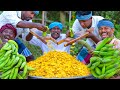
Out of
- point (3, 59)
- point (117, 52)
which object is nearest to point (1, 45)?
point (3, 59)

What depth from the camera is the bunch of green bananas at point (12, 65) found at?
3.05m

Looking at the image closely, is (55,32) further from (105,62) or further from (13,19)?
(105,62)

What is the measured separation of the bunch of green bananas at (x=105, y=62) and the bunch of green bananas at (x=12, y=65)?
66 centimetres

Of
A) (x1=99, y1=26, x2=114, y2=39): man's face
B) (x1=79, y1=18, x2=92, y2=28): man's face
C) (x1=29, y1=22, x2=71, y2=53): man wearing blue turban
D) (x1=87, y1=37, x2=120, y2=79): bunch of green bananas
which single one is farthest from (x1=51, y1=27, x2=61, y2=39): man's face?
(x1=87, y1=37, x2=120, y2=79): bunch of green bananas

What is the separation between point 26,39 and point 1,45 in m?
0.79

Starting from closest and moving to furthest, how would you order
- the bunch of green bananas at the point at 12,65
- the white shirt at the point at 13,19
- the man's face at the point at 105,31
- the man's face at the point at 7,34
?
1. the bunch of green bananas at the point at 12,65
2. the man's face at the point at 105,31
3. the man's face at the point at 7,34
4. the white shirt at the point at 13,19

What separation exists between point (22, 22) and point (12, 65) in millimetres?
809

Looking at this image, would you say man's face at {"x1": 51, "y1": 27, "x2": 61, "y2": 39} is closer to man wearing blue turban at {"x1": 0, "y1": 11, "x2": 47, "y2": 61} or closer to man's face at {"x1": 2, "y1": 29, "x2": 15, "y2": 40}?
man wearing blue turban at {"x1": 0, "y1": 11, "x2": 47, "y2": 61}

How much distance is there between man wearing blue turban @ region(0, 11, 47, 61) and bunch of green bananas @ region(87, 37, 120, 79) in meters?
0.84

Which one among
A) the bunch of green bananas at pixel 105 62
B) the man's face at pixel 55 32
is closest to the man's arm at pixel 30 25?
the man's face at pixel 55 32

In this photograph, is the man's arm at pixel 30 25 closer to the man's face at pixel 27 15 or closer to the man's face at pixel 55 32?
the man's face at pixel 27 15

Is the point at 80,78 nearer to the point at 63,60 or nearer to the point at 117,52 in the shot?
the point at 63,60

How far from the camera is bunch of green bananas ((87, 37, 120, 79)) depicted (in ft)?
10.2
